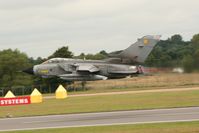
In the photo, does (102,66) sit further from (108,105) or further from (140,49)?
(108,105)

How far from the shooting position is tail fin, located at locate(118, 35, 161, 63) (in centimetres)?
6544

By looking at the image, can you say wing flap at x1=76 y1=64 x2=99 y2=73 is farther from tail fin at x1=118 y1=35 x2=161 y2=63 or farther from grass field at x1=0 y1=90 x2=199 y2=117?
grass field at x1=0 y1=90 x2=199 y2=117

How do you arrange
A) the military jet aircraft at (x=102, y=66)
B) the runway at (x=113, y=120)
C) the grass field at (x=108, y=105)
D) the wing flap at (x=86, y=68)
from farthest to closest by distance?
the military jet aircraft at (x=102, y=66)
the wing flap at (x=86, y=68)
the grass field at (x=108, y=105)
the runway at (x=113, y=120)

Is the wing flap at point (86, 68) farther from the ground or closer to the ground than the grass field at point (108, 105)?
farther from the ground

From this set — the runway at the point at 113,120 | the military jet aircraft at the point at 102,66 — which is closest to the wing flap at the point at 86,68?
the military jet aircraft at the point at 102,66

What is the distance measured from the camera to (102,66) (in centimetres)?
6650

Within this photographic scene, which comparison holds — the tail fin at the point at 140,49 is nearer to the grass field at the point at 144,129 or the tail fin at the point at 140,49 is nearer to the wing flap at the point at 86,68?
the wing flap at the point at 86,68

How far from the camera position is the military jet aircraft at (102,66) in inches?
2574

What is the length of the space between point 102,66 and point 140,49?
5.60m

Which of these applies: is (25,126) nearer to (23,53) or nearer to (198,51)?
(198,51)

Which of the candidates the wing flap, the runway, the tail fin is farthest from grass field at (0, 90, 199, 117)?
the tail fin

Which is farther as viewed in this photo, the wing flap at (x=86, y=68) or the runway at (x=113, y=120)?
the wing flap at (x=86, y=68)

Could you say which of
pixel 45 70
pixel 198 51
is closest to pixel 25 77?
pixel 45 70

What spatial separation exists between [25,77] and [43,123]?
68.5 meters
